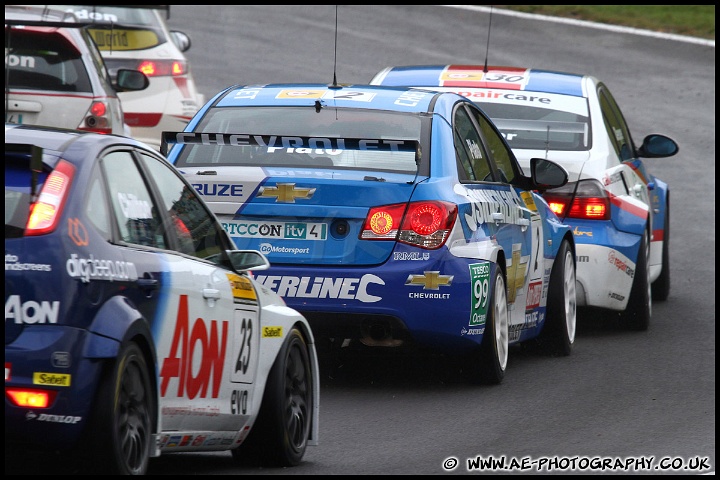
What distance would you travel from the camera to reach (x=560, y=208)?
11.5 metres

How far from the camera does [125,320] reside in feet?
17.6

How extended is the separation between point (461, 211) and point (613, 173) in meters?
3.04

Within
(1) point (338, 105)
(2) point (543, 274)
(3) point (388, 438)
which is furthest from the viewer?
(2) point (543, 274)

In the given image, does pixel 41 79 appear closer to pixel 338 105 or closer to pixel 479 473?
pixel 338 105

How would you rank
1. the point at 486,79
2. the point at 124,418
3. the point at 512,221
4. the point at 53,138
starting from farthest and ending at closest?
the point at 486,79 → the point at 512,221 → the point at 53,138 → the point at 124,418

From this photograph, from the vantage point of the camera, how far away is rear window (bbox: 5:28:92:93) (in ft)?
45.0

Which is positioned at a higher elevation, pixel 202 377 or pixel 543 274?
pixel 202 377

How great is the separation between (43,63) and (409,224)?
6253 mm

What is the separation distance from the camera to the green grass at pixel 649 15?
33.1 metres

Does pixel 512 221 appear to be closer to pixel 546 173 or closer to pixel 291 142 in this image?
pixel 546 173

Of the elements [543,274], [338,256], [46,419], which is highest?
[46,419]

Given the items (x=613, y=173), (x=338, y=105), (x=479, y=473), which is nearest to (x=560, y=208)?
(x=613, y=173)

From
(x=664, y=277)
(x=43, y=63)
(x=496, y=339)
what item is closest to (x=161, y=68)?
(x=43, y=63)

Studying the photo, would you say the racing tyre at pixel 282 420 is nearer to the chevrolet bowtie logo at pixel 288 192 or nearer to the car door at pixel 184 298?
the car door at pixel 184 298
